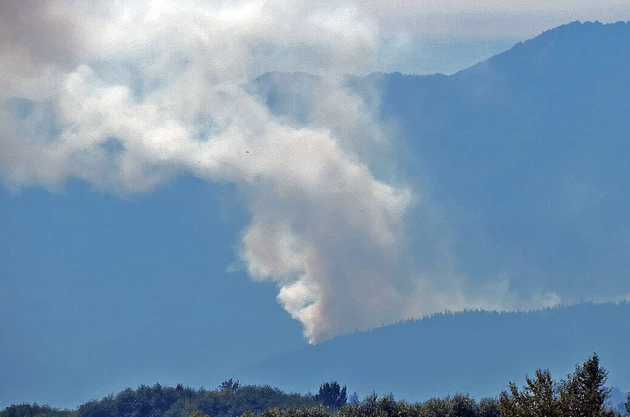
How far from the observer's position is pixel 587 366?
7262cm

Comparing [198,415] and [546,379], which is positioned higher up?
[198,415]

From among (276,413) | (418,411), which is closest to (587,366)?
(418,411)

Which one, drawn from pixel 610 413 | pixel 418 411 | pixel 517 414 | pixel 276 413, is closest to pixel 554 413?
pixel 517 414

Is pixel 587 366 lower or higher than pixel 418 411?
lower

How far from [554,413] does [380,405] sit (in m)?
79.1

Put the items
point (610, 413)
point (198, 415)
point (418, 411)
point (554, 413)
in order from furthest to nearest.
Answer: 1. point (198, 415)
2. point (418, 411)
3. point (610, 413)
4. point (554, 413)

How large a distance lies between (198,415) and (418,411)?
3114cm

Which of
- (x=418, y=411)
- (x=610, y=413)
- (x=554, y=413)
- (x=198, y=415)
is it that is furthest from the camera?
(x=198, y=415)

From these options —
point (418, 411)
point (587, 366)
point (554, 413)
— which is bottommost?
point (554, 413)

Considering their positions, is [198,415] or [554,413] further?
[198,415]

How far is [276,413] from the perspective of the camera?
150750 mm

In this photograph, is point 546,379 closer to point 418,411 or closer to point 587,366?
point 587,366

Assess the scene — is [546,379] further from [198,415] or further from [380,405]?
[198,415]

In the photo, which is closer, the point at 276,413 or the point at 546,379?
the point at 546,379
